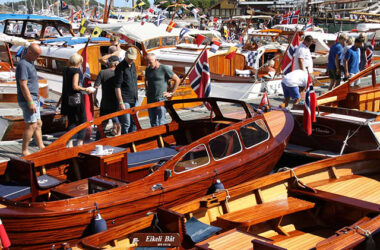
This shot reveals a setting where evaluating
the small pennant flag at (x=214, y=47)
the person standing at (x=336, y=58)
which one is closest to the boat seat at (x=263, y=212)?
the small pennant flag at (x=214, y=47)

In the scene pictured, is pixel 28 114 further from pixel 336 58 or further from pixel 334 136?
pixel 336 58

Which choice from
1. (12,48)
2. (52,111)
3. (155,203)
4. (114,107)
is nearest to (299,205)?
(155,203)

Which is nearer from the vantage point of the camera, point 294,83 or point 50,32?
point 294,83

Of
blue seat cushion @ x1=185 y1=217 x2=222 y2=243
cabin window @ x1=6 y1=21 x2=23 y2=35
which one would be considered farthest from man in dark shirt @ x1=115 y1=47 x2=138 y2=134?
cabin window @ x1=6 y1=21 x2=23 y2=35

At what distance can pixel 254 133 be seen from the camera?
6.82 m

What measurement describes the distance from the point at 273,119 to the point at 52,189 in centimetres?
371

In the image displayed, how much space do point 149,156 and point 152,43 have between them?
35.1 ft

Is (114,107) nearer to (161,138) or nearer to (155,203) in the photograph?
(161,138)

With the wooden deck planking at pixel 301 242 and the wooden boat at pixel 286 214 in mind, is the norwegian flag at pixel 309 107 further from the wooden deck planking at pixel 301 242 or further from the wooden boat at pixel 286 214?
the wooden deck planking at pixel 301 242

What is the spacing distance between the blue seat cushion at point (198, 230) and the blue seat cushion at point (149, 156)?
5.95ft

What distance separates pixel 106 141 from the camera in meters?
6.89

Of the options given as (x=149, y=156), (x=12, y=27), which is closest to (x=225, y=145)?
(x=149, y=156)

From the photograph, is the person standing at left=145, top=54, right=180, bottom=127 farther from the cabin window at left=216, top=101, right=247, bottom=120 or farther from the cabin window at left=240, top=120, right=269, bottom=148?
the cabin window at left=240, top=120, right=269, bottom=148

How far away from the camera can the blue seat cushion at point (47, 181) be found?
18.7ft
